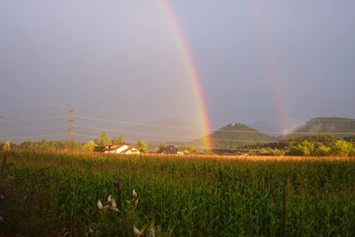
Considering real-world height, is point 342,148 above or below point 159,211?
above

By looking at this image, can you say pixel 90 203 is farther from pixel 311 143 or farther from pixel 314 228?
pixel 311 143

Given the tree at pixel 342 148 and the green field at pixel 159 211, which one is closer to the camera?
the green field at pixel 159 211

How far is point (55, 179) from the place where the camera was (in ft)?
Answer: 38.1

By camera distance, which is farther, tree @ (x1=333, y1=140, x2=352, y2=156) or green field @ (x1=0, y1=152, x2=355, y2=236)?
tree @ (x1=333, y1=140, x2=352, y2=156)

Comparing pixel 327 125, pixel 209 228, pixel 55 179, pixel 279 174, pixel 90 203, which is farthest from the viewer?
pixel 327 125

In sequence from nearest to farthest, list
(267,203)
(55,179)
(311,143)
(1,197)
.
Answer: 1. (1,197)
2. (267,203)
3. (55,179)
4. (311,143)

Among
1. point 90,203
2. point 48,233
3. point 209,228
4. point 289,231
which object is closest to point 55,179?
point 90,203

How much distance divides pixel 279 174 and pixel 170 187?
275 inches

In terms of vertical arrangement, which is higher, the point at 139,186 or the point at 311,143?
the point at 311,143

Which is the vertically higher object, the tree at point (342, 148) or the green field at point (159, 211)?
the tree at point (342, 148)

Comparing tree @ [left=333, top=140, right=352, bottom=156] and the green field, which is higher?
tree @ [left=333, top=140, right=352, bottom=156]

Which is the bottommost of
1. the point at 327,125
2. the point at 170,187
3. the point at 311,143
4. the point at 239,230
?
the point at 239,230

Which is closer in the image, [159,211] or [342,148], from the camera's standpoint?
[159,211]

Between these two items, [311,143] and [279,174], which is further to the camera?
[311,143]
